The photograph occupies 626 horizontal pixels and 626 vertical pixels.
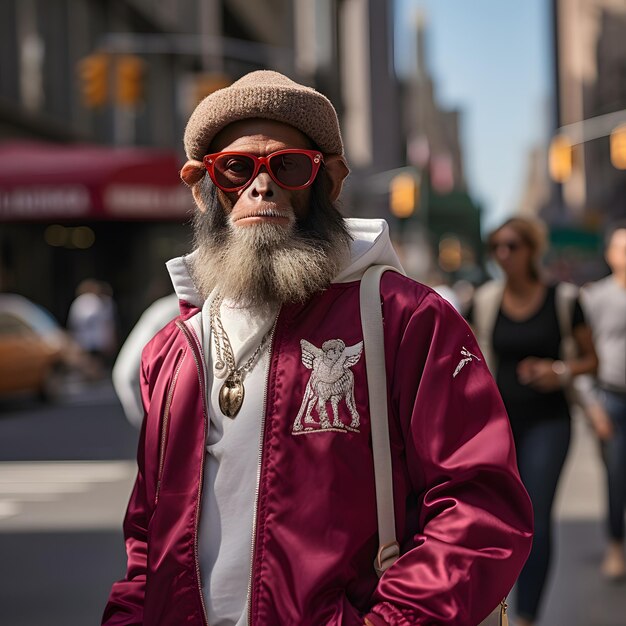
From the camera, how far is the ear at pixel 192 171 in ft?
8.14

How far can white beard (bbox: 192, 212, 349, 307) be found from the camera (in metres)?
2.29

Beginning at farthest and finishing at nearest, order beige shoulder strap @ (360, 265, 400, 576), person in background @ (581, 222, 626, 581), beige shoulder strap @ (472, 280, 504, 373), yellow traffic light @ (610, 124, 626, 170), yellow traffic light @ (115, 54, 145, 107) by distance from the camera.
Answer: yellow traffic light @ (610, 124, 626, 170) → yellow traffic light @ (115, 54, 145, 107) → person in background @ (581, 222, 626, 581) → beige shoulder strap @ (472, 280, 504, 373) → beige shoulder strap @ (360, 265, 400, 576)

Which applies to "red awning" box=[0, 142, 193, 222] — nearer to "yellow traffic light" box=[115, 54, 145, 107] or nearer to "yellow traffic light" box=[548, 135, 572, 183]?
"yellow traffic light" box=[115, 54, 145, 107]

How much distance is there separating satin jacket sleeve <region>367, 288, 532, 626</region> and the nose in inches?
12.8

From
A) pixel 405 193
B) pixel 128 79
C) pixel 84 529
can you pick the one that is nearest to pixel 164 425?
pixel 84 529

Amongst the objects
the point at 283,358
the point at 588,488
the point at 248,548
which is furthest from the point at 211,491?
the point at 588,488

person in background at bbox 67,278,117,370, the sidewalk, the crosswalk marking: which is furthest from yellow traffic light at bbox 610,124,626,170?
the crosswalk marking

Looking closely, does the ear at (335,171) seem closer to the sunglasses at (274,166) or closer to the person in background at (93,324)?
the sunglasses at (274,166)

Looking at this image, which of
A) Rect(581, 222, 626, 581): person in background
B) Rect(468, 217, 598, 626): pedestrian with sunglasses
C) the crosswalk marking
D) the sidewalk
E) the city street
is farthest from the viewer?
the crosswalk marking

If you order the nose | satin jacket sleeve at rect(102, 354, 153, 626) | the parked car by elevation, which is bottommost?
the parked car

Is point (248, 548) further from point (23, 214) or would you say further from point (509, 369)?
point (23, 214)

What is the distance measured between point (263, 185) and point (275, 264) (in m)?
0.15

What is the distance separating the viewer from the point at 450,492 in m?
2.15

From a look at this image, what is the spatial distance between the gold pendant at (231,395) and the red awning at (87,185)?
74.6 feet
